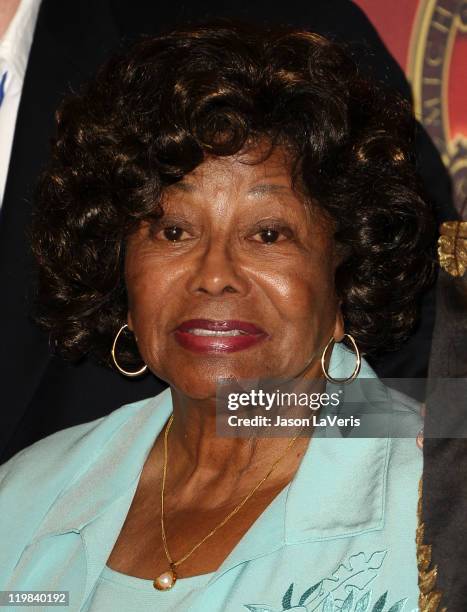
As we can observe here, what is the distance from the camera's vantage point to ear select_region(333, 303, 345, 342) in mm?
2203

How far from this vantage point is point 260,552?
1959 millimetres

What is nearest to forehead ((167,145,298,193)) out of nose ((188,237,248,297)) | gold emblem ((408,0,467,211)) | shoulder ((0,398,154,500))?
nose ((188,237,248,297))

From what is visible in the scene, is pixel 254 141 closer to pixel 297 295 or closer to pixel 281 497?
pixel 297 295

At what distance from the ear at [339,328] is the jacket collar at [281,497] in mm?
52

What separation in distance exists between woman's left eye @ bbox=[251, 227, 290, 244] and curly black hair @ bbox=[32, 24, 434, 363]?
94 millimetres

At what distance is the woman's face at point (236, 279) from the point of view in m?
2.03

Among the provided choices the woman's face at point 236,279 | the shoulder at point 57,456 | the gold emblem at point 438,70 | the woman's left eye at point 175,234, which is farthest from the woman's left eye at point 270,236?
the gold emblem at point 438,70

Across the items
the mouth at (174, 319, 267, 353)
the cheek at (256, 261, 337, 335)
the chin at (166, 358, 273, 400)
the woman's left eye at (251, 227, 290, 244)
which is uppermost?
the woman's left eye at (251, 227, 290, 244)

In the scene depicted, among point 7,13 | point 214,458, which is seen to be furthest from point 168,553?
point 7,13

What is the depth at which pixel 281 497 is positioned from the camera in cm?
205

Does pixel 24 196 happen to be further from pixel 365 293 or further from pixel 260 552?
pixel 260 552

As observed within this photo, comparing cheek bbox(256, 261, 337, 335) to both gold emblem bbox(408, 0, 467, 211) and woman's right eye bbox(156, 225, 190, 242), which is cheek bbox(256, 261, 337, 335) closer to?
woman's right eye bbox(156, 225, 190, 242)

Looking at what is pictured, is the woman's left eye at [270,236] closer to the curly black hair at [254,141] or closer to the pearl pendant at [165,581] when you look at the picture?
the curly black hair at [254,141]

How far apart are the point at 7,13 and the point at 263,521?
4.74ft
